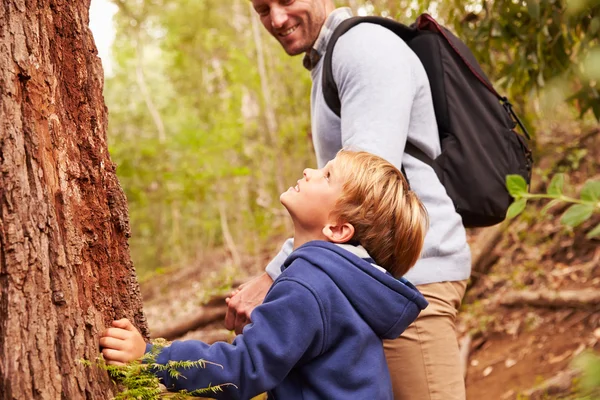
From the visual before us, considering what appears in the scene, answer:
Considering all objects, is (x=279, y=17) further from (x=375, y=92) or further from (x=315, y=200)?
(x=315, y=200)

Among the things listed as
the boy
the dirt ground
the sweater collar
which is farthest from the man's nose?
the dirt ground

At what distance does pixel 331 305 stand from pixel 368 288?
14 cm

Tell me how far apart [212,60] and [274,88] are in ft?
26.7

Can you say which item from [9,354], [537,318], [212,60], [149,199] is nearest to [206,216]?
[149,199]

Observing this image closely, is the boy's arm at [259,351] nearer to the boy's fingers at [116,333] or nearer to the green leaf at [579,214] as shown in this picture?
the boy's fingers at [116,333]

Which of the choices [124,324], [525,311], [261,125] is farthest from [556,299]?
[261,125]

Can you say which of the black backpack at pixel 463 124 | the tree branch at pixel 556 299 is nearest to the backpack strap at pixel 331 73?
the black backpack at pixel 463 124

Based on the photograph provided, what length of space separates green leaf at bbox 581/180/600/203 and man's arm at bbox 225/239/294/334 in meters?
1.11

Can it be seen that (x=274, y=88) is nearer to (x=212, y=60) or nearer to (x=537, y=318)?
(x=537, y=318)

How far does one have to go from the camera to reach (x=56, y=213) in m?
1.67

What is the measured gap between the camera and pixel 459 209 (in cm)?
248

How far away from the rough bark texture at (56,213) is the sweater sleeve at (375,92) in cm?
86

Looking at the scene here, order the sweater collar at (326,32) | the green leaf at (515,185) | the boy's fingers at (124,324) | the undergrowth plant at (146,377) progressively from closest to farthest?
1. the undergrowth plant at (146,377)
2. the boy's fingers at (124,324)
3. the green leaf at (515,185)
4. the sweater collar at (326,32)

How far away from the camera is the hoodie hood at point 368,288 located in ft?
6.25
